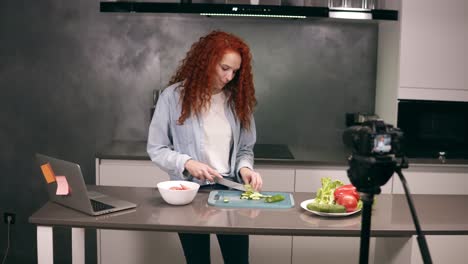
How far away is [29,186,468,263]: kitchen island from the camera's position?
69.8 inches

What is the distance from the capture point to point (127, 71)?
3.62 meters

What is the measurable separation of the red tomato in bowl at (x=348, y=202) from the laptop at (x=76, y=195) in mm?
735

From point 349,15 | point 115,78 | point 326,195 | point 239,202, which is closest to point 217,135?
point 239,202

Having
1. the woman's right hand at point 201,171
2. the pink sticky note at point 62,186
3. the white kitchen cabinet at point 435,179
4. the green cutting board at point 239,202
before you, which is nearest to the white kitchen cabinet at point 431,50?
the white kitchen cabinet at point 435,179

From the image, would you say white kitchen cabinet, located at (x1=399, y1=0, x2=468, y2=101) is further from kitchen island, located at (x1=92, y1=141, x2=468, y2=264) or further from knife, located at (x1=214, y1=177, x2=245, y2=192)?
knife, located at (x1=214, y1=177, x2=245, y2=192)

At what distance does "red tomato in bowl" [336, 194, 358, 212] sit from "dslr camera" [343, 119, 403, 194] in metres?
0.75

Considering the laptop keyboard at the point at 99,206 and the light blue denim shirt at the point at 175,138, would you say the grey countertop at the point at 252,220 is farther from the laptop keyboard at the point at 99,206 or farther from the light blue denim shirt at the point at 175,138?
the light blue denim shirt at the point at 175,138

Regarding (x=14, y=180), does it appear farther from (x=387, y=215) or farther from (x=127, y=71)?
(x=387, y=215)

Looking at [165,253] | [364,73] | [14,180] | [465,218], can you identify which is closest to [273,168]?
[165,253]

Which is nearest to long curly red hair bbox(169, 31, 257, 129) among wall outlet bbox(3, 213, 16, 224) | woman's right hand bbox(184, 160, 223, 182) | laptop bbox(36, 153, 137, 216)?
woman's right hand bbox(184, 160, 223, 182)

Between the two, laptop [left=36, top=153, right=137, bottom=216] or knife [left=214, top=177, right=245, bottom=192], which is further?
knife [left=214, top=177, right=245, bottom=192]

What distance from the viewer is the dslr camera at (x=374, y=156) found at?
1174 mm

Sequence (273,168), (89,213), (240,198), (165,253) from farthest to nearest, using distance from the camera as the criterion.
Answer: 1. (273,168)
2. (165,253)
3. (240,198)
4. (89,213)

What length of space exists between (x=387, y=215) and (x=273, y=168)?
1.21 metres
